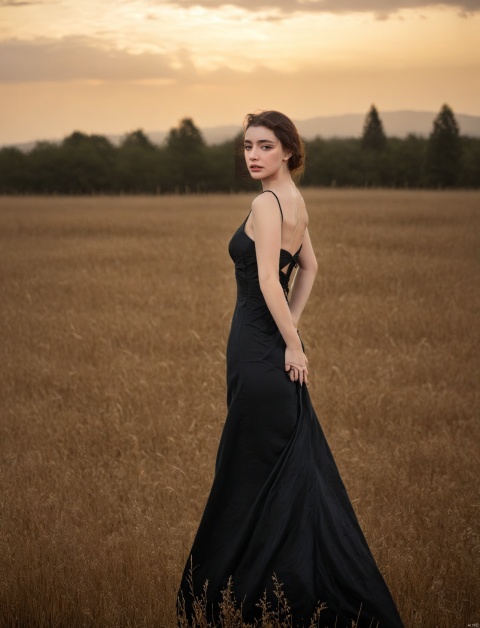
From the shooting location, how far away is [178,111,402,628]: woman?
12.6ft

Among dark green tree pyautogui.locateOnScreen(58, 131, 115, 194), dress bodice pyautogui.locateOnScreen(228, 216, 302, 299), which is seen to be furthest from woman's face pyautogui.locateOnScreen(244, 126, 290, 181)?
dark green tree pyautogui.locateOnScreen(58, 131, 115, 194)

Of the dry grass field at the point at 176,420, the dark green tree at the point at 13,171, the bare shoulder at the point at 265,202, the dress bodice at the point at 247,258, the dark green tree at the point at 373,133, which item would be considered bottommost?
the dry grass field at the point at 176,420

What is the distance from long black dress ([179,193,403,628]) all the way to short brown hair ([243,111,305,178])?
0.47 metres

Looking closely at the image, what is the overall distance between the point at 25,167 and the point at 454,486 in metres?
58.0

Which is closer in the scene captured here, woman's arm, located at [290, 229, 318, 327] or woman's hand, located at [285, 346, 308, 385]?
woman's hand, located at [285, 346, 308, 385]

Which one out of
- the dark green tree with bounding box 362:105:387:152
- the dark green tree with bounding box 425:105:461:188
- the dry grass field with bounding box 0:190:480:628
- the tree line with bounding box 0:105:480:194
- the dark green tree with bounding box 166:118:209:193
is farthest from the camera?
the dark green tree with bounding box 362:105:387:152

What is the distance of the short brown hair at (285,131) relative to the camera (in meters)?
3.87

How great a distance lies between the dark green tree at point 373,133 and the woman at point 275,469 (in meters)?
72.4

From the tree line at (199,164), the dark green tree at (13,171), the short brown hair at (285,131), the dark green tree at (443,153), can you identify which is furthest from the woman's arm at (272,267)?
the dark green tree at (443,153)

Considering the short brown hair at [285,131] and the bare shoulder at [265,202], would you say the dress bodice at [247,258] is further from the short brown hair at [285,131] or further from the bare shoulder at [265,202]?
the short brown hair at [285,131]

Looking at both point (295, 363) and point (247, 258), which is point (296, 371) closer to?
point (295, 363)

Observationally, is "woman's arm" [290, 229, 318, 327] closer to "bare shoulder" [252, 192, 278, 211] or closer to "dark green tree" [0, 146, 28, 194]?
"bare shoulder" [252, 192, 278, 211]

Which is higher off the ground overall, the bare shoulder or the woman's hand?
the bare shoulder

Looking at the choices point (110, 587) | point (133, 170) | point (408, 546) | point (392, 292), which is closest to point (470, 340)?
point (392, 292)
